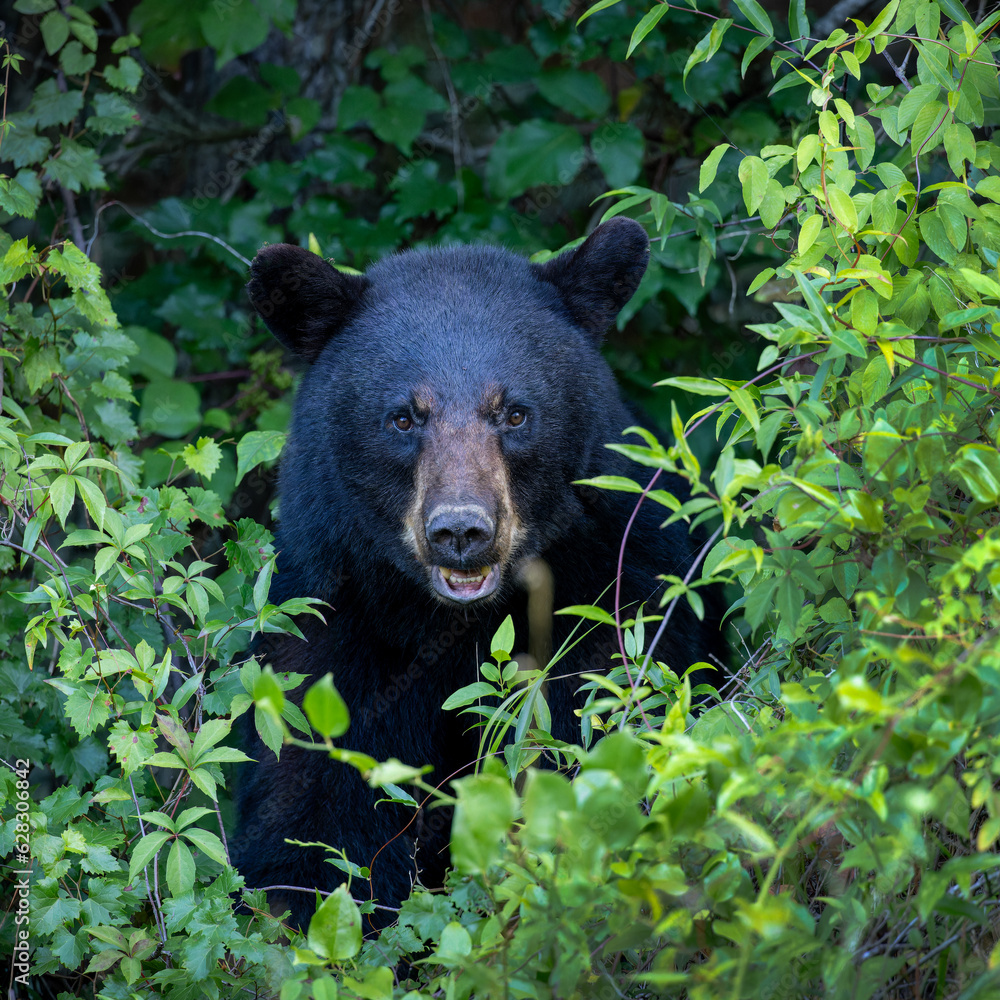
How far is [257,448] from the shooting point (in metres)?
3.25

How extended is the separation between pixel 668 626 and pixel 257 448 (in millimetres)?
1351

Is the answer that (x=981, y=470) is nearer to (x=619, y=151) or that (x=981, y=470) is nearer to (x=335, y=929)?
(x=335, y=929)

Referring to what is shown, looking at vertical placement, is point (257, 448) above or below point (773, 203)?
below

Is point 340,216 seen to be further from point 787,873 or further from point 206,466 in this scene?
point 787,873

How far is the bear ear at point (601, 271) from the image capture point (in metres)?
3.03

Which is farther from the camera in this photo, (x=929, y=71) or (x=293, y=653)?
(x=293, y=653)

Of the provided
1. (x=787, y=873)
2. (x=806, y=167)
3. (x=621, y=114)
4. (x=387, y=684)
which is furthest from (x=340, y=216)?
(x=787, y=873)

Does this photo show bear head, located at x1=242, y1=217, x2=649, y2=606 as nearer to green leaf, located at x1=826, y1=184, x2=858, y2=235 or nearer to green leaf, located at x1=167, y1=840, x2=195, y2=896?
green leaf, located at x1=167, y1=840, x2=195, y2=896

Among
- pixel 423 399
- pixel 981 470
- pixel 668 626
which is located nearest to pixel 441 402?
pixel 423 399

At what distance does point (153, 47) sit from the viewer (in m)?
4.59

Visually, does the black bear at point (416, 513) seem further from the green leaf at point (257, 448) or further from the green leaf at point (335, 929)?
the green leaf at point (335, 929)

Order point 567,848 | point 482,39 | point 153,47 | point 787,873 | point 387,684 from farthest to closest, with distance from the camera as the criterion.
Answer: point 482,39 → point 153,47 → point 387,684 → point 787,873 → point 567,848

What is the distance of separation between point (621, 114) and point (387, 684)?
125 inches

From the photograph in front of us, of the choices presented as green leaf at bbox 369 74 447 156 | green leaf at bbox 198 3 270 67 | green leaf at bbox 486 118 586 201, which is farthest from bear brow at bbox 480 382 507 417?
green leaf at bbox 198 3 270 67
